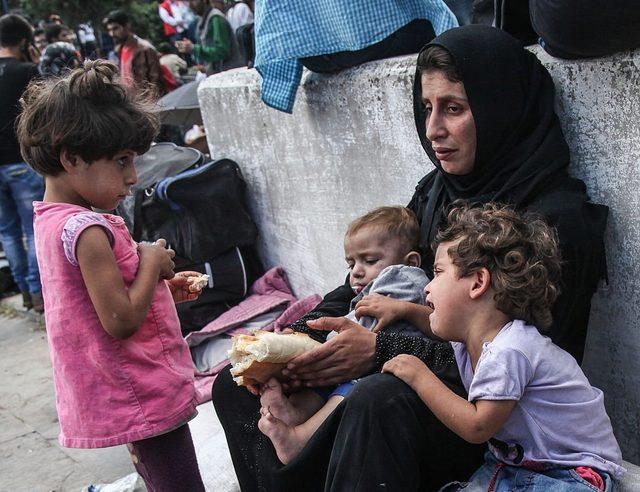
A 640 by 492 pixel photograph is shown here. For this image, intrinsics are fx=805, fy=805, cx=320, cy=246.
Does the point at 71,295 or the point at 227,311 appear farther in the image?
the point at 227,311

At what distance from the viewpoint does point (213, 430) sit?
11.7ft

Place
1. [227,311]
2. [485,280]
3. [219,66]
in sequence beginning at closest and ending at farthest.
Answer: [485,280] → [227,311] → [219,66]

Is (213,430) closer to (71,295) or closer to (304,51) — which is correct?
(71,295)

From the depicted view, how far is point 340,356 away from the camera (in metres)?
2.42

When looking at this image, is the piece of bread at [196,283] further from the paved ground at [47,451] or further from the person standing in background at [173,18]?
the person standing in background at [173,18]

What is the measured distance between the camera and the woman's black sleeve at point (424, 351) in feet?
7.46

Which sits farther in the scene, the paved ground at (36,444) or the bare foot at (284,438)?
the paved ground at (36,444)

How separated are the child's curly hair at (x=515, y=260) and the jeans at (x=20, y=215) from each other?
476 centimetres

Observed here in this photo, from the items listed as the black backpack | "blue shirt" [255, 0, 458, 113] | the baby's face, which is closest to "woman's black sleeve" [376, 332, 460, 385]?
the baby's face

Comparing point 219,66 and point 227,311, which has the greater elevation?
point 219,66

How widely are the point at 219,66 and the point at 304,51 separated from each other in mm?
6251

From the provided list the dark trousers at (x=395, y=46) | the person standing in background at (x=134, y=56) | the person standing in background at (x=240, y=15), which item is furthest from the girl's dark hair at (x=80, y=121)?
the person standing in background at (x=240, y=15)

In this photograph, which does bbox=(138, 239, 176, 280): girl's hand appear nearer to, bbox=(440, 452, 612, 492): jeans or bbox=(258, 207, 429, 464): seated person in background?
bbox=(258, 207, 429, 464): seated person in background

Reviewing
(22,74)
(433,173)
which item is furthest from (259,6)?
(22,74)
